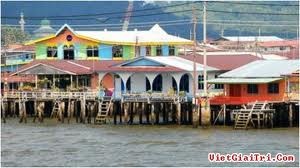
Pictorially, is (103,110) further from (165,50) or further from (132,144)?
(165,50)

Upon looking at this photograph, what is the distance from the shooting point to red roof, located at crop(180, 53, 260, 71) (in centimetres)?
7012

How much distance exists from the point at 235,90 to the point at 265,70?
7.00 ft

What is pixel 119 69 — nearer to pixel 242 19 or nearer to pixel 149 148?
pixel 149 148

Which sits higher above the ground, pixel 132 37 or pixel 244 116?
pixel 132 37

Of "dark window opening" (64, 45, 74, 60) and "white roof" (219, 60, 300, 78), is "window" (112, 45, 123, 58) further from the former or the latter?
"white roof" (219, 60, 300, 78)

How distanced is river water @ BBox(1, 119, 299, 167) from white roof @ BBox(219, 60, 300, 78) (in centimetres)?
473

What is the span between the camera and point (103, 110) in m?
65.1

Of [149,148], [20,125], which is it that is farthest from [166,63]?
[149,148]

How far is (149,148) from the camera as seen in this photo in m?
50.5

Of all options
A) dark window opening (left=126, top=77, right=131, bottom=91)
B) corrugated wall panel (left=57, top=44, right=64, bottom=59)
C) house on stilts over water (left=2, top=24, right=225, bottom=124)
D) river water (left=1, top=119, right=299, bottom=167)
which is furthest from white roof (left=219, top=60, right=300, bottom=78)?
corrugated wall panel (left=57, top=44, right=64, bottom=59)

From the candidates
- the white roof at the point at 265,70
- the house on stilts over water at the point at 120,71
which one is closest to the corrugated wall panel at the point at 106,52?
the house on stilts over water at the point at 120,71

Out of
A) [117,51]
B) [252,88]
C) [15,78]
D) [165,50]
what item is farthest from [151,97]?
[15,78]

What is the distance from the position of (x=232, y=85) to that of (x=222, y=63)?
29.7ft

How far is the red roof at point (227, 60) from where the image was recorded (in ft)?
230
